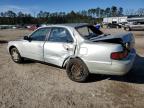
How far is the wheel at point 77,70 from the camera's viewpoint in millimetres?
5924

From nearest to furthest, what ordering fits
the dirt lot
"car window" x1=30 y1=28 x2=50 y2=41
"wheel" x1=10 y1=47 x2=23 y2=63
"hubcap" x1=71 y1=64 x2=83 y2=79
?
the dirt lot → "hubcap" x1=71 y1=64 x2=83 y2=79 → "car window" x1=30 y1=28 x2=50 y2=41 → "wheel" x1=10 y1=47 x2=23 y2=63

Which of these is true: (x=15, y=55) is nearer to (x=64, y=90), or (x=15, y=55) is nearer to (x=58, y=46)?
(x=58, y=46)

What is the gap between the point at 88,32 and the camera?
6.78m

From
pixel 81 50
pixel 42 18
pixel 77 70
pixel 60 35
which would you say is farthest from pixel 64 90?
pixel 42 18

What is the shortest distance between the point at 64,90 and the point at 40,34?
2.40 m

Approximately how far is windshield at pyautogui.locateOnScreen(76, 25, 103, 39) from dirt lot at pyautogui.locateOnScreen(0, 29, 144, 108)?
1.20m

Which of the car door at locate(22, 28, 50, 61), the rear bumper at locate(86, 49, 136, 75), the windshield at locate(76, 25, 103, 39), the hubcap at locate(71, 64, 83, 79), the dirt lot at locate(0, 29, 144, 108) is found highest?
the windshield at locate(76, 25, 103, 39)

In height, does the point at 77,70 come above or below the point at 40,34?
below

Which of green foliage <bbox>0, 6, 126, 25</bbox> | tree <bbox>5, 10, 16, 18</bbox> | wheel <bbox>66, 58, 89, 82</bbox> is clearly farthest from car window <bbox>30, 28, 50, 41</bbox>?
tree <bbox>5, 10, 16, 18</bbox>

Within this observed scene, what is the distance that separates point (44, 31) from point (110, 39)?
2338mm

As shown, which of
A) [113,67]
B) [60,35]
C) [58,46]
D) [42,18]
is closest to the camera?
[113,67]

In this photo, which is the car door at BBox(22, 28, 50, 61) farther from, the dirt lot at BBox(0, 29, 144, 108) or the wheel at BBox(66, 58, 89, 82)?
the wheel at BBox(66, 58, 89, 82)

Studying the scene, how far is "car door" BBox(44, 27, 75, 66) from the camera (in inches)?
245

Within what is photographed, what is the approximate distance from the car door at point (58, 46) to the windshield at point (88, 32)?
13.2 inches
